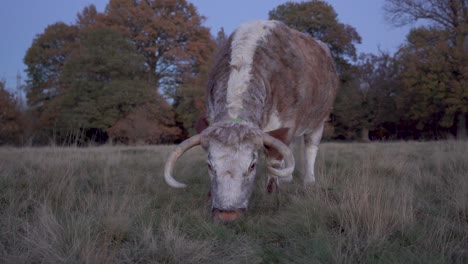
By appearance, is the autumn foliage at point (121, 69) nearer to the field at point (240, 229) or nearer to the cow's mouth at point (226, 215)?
the field at point (240, 229)

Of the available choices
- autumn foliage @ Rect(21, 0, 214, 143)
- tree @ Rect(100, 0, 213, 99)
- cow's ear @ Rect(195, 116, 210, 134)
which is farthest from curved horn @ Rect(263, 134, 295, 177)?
tree @ Rect(100, 0, 213, 99)

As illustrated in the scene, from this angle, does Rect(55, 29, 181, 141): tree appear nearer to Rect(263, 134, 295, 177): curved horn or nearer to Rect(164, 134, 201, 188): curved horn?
Rect(164, 134, 201, 188): curved horn

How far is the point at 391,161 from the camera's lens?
6840mm

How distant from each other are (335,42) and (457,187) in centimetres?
3108

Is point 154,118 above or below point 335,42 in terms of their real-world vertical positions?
below

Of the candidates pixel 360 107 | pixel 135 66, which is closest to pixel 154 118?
pixel 135 66

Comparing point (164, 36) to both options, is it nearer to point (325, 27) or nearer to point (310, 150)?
point (325, 27)

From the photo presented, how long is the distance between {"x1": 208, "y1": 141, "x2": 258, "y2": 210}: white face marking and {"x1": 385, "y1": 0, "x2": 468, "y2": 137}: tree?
24927mm

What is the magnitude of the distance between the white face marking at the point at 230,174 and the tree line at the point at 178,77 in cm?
1836

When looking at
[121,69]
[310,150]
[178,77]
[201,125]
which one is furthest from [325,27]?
[201,125]

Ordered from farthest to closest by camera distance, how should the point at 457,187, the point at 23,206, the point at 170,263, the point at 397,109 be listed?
the point at 397,109 < the point at 457,187 < the point at 23,206 < the point at 170,263

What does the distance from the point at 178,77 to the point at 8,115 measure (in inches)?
559

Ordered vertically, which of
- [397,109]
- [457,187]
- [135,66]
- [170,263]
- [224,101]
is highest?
[135,66]

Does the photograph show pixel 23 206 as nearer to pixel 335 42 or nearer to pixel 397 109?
pixel 397 109
